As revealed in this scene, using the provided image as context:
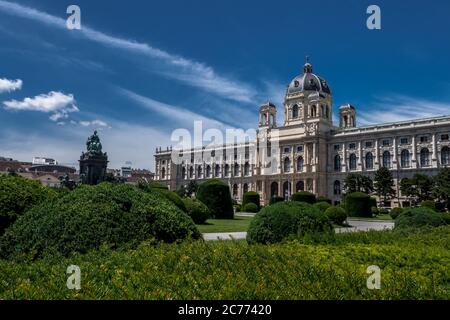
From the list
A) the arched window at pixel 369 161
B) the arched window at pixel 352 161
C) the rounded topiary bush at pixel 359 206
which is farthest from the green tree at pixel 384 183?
the rounded topiary bush at pixel 359 206

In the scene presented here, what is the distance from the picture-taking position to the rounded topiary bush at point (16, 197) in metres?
10.6

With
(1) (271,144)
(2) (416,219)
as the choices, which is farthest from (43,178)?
(2) (416,219)

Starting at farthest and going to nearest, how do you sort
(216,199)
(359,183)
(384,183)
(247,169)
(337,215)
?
(247,169) → (359,183) → (384,183) → (216,199) → (337,215)

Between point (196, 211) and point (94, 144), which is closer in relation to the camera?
point (196, 211)

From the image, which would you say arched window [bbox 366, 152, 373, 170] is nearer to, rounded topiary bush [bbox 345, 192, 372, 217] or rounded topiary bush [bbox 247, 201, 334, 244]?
rounded topiary bush [bbox 345, 192, 372, 217]

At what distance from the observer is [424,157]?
6347 centimetres

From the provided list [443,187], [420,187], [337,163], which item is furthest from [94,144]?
[337,163]

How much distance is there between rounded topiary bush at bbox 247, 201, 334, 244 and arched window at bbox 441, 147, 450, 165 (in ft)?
183

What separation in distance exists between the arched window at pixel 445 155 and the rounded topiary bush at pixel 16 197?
61.3 m

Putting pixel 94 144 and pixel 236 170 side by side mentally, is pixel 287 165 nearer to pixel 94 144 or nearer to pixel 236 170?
pixel 236 170

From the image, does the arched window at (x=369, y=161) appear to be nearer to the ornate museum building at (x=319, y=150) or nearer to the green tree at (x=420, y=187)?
the ornate museum building at (x=319, y=150)

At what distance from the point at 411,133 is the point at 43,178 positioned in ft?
221

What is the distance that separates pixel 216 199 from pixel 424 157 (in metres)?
44.0
